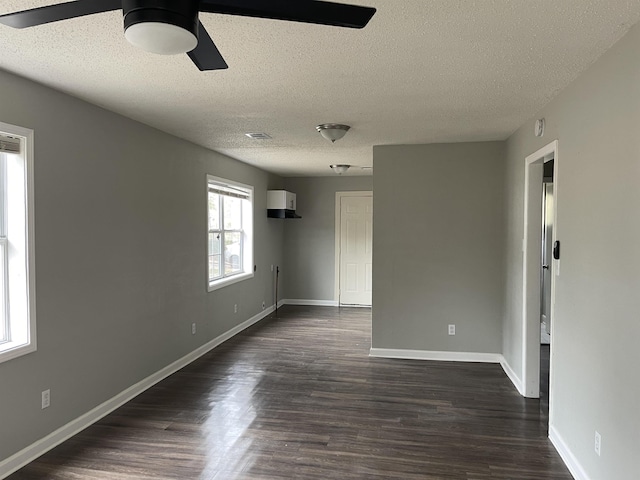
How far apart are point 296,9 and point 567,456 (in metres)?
A: 2.89

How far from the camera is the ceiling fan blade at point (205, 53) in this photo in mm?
1501

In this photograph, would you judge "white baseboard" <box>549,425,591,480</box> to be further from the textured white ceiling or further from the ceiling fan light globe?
the ceiling fan light globe

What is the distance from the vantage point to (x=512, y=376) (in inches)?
167

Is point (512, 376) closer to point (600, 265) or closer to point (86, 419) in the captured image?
point (600, 265)

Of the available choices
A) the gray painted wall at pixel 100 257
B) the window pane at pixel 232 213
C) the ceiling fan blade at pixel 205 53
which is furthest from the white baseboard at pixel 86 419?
the ceiling fan blade at pixel 205 53

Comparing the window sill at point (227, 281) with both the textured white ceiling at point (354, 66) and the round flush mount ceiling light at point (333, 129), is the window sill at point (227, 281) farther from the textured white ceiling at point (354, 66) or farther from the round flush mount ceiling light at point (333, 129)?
the round flush mount ceiling light at point (333, 129)

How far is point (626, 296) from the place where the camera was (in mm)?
2043

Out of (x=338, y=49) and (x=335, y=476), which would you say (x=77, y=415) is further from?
(x=338, y=49)

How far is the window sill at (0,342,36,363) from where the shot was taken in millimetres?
2596

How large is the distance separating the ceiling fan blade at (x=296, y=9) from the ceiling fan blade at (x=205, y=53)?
0.17m

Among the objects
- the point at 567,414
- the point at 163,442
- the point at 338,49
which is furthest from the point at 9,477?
the point at 567,414

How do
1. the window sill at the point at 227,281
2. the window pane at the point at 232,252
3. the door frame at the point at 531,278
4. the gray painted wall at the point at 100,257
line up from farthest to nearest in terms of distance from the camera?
the window pane at the point at 232,252 < the window sill at the point at 227,281 < the door frame at the point at 531,278 < the gray painted wall at the point at 100,257

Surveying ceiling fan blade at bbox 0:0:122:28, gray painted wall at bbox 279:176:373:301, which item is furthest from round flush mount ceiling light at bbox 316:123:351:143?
gray painted wall at bbox 279:176:373:301

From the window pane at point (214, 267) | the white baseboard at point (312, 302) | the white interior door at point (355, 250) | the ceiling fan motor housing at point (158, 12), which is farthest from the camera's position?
the white baseboard at point (312, 302)
